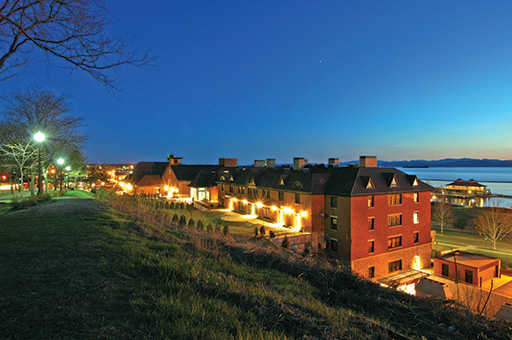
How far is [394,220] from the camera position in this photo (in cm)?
2558

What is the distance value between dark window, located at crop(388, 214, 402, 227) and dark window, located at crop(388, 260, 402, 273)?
3807 millimetres

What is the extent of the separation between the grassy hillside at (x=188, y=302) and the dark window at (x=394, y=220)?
20.9 meters

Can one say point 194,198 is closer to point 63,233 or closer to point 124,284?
point 63,233

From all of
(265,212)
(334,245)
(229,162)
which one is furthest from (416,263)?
(229,162)

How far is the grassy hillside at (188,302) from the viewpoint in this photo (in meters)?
3.48

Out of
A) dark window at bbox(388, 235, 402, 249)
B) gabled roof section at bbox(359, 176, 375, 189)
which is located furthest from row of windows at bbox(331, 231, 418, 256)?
gabled roof section at bbox(359, 176, 375, 189)

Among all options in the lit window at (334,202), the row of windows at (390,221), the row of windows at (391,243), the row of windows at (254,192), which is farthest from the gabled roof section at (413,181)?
the row of windows at (254,192)

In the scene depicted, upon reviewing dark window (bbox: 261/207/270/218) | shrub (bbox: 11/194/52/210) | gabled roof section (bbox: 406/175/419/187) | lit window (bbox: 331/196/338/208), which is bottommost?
dark window (bbox: 261/207/270/218)

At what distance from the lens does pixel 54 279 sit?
4.94 m

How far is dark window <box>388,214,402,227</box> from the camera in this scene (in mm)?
25241

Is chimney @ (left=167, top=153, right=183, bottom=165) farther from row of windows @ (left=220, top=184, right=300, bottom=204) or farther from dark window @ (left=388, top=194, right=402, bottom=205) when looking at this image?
dark window @ (left=388, top=194, right=402, bottom=205)

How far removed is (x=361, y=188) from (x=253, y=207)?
16400mm

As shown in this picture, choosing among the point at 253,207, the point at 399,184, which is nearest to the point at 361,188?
the point at 399,184

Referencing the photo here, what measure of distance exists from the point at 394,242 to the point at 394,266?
240cm
